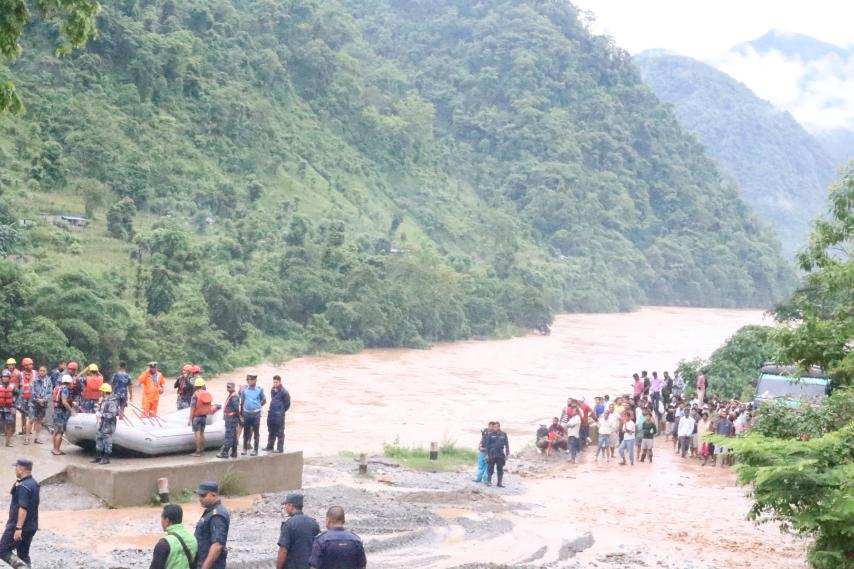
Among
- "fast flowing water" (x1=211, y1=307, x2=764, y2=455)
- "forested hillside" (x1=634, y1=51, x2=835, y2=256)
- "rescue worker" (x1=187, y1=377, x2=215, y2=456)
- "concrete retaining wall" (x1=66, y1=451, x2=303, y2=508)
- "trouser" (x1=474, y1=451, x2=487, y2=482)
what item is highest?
"forested hillside" (x1=634, y1=51, x2=835, y2=256)

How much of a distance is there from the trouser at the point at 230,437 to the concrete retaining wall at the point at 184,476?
0.17 meters

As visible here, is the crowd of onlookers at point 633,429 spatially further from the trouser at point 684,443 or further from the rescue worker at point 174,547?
the rescue worker at point 174,547

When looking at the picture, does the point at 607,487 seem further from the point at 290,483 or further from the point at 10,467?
the point at 10,467

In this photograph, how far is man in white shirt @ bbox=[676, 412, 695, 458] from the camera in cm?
2147

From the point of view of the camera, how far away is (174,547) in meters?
6.79

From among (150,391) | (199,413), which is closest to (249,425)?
(199,413)

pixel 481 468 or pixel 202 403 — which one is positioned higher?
pixel 202 403

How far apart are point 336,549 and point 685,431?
1568cm

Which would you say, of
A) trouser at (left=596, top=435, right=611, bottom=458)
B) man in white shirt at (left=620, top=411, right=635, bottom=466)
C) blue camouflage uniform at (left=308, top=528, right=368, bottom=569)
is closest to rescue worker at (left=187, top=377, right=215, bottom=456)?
blue camouflage uniform at (left=308, top=528, right=368, bottom=569)

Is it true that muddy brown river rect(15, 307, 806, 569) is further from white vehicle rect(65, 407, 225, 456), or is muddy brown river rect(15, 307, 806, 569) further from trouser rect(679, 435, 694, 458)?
white vehicle rect(65, 407, 225, 456)

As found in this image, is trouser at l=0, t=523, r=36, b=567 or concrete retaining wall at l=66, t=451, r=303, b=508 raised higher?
trouser at l=0, t=523, r=36, b=567

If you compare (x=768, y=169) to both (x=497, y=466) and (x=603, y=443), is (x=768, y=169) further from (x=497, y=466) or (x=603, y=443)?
(x=497, y=466)

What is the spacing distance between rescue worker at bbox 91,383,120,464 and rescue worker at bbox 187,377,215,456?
3.41 feet

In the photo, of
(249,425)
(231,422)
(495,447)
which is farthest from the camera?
(495,447)
